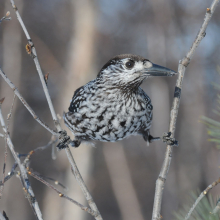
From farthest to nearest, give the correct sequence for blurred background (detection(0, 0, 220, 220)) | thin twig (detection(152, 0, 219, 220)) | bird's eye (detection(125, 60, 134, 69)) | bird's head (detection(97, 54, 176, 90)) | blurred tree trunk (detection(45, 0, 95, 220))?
blurred background (detection(0, 0, 220, 220)) → blurred tree trunk (detection(45, 0, 95, 220)) → bird's eye (detection(125, 60, 134, 69)) → bird's head (detection(97, 54, 176, 90)) → thin twig (detection(152, 0, 219, 220))

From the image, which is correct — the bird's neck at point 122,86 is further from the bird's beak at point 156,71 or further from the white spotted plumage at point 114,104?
the bird's beak at point 156,71

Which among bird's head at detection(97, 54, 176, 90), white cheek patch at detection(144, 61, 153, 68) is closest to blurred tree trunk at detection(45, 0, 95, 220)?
bird's head at detection(97, 54, 176, 90)

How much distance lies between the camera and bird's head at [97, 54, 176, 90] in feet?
8.28

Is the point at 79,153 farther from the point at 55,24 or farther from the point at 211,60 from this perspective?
the point at 211,60

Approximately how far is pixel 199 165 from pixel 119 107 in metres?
10.8

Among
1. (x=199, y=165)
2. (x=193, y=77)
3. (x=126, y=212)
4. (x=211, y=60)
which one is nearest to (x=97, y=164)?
(x=126, y=212)

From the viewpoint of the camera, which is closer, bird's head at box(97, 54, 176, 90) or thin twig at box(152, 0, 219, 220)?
thin twig at box(152, 0, 219, 220)

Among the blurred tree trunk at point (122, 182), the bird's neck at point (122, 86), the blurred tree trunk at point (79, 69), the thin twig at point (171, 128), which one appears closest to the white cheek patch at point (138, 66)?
the bird's neck at point (122, 86)

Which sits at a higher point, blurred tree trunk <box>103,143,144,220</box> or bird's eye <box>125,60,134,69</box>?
bird's eye <box>125,60,134,69</box>

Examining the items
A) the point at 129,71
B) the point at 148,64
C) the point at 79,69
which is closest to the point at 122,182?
the point at 79,69

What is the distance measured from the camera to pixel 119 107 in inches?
109

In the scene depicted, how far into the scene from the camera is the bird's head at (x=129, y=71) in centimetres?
252

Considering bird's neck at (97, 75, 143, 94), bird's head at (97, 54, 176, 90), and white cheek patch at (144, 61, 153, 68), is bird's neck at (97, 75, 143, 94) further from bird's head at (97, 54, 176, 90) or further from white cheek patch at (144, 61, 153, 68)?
white cheek patch at (144, 61, 153, 68)

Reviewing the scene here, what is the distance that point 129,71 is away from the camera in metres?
2.68
